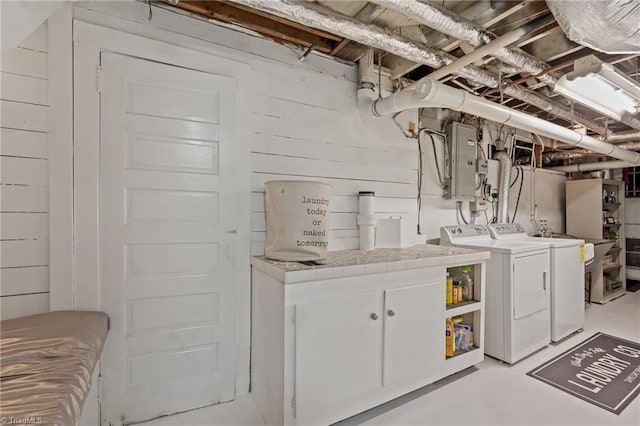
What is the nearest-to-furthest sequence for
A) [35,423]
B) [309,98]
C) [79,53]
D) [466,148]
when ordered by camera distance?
[35,423] < [79,53] < [309,98] < [466,148]

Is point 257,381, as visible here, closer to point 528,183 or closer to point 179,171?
point 179,171

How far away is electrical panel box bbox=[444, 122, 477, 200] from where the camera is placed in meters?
3.09

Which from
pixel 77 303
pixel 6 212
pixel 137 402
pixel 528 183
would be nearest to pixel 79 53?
pixel 6 212

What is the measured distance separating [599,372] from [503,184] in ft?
6.87

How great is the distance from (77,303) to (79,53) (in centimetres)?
138

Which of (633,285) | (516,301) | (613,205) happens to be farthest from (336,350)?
(633,285)

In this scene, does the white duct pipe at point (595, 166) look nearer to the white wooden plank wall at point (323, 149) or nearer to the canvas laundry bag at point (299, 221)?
the white wooden plank wall at point (323, 149)

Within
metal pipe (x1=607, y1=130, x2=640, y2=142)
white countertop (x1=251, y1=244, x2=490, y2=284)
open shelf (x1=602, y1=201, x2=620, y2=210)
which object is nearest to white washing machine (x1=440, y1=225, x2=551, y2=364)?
white countertop (x1=251, y1=244, x2=490, y2=284)

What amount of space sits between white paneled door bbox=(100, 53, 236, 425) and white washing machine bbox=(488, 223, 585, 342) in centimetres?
295

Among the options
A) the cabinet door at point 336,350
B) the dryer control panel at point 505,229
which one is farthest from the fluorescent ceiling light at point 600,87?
the cabinet door at point 336,350

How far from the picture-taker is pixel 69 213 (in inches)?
62.1

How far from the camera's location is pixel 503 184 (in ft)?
12.0

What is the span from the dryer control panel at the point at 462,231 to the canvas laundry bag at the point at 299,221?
1.68 meters

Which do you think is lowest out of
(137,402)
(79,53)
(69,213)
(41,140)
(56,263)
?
(137,402)
